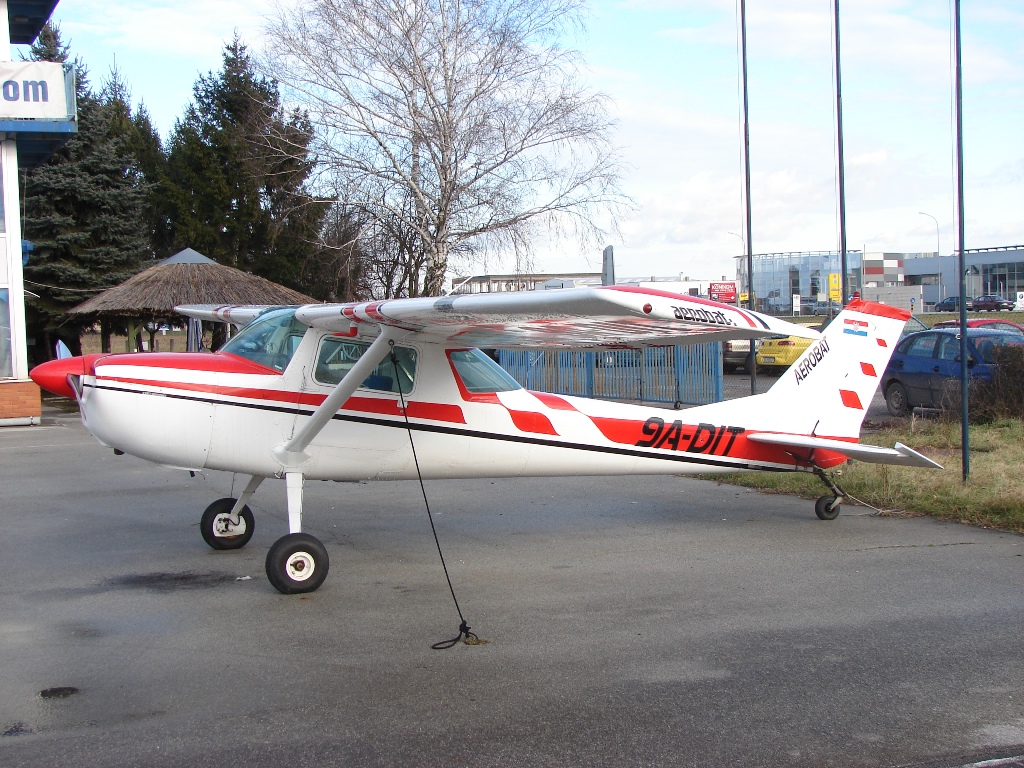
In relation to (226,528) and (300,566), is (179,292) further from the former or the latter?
(300,566)

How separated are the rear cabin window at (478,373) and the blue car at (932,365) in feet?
31.3

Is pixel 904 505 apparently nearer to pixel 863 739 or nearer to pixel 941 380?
pixel 863 739

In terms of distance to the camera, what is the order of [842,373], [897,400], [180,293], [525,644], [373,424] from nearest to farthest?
[525,644] → [373,424] → [842,373] → [897,400] → [180,293]

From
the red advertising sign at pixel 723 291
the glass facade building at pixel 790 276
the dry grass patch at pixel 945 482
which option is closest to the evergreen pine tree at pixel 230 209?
the red advertising sign at pixel 723 291

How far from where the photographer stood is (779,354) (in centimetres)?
2733

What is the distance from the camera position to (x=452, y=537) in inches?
330

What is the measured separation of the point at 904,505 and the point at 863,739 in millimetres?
5766

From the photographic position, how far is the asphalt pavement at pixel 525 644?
4.02 meters

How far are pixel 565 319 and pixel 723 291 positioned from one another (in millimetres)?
47851

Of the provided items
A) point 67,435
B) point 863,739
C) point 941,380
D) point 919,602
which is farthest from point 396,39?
point 863,739

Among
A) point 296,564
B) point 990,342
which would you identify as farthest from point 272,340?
point 990,342

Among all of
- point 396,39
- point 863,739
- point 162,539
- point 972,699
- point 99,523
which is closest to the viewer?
point 863,739

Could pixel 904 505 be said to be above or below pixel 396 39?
below

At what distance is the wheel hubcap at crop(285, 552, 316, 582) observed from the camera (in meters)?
6.44
